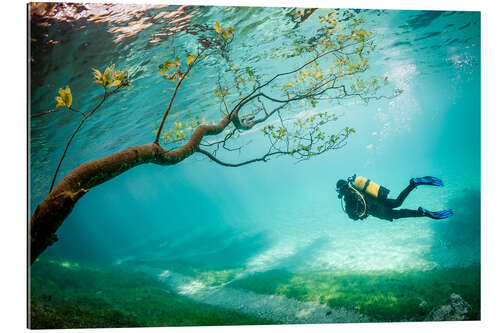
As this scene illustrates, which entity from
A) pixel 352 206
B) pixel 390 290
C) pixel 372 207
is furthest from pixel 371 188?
pixel 390 290

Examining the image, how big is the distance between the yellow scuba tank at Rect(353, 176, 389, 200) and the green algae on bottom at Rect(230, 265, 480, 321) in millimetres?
2763

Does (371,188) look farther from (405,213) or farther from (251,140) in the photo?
(251,140)

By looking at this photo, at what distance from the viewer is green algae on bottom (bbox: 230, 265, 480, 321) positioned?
229 inches

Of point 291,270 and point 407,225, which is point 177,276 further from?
point 407,225

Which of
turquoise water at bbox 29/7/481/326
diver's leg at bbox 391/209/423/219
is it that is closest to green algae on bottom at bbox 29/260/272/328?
turquoise water at bbox 29/7/481/326

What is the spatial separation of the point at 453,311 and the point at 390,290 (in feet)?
4.42

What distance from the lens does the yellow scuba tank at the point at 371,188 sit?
17.4 ft

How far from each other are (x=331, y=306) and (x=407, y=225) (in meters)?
10.2

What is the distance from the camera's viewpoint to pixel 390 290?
22.4 feet

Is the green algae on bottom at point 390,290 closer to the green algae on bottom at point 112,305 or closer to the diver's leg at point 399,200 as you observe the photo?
the green algae on bottom at point 112,305

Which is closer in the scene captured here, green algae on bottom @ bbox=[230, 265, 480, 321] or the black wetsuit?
the black wetsuit

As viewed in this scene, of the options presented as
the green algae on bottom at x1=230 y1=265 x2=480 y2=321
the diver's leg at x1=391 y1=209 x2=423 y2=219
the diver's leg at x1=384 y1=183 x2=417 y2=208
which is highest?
the diver's leg at x1=384 y1=183 x2=417 y2=208

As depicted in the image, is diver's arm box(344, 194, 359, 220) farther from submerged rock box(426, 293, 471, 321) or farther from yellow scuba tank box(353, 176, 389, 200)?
submerged rock box(426, 293, 471, 321)

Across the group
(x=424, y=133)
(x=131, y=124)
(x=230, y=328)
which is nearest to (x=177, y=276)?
(x=131, y=124)
